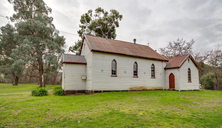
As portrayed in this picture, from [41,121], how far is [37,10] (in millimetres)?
32777

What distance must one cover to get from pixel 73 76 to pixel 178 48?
29.8 m

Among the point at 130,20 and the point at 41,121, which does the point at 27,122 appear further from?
the point at 130,20

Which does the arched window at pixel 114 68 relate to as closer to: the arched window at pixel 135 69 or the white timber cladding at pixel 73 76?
the arched window at pixel 135 69

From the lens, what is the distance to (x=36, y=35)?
2894 centimetres

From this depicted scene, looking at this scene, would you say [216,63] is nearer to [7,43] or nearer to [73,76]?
[73,76]

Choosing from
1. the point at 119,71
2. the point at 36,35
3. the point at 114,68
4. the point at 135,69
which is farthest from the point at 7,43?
the point at 135,69

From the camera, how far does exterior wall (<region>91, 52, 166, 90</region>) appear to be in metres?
15.8

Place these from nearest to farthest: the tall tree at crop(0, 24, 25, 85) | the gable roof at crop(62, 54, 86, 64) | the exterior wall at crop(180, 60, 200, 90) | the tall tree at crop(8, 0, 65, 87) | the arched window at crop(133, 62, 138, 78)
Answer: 1. the gable roof at crop(62, 54, 86, 64)
2. the arched window at crop(133, 62, 138, 78)
3. the exterior wall at crop(180, 60, 200, 90)
4. the tall tree at crop(8, 0, 65, 87)
5. the tall tree at crop(0, 24, 25, 85)

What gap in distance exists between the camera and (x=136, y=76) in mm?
18531

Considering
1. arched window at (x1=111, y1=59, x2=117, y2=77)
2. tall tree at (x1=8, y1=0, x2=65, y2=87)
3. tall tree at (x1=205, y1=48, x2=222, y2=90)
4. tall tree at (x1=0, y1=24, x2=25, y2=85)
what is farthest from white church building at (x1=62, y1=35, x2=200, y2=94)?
tall tree at (x1=0, y1=24, x2=25, y2=85)

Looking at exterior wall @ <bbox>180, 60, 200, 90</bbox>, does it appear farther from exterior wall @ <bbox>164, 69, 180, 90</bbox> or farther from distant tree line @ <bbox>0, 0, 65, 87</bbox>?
distant tree line @ <bbox>0, 0, 65, 87</bbox>

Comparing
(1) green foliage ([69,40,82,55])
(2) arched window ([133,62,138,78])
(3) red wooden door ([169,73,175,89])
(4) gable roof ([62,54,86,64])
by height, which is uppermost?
(1) green foliage ([69,40,82,55])

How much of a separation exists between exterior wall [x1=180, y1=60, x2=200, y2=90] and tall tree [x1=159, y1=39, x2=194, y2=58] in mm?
13777

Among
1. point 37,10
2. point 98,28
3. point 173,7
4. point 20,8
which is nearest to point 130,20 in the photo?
point 173,7
